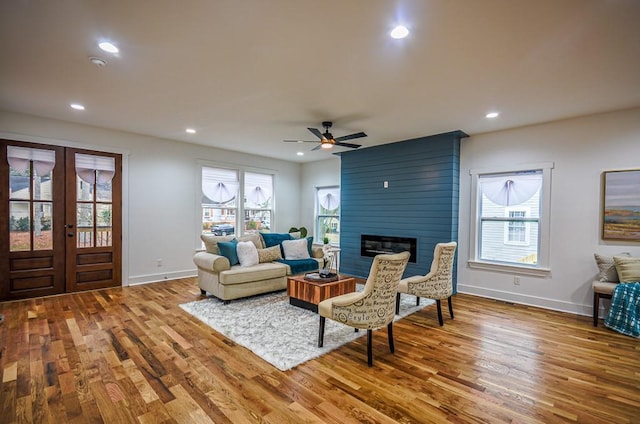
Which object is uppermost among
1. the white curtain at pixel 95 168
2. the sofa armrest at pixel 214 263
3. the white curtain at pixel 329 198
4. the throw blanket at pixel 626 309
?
the white curtain at pixel 95 168

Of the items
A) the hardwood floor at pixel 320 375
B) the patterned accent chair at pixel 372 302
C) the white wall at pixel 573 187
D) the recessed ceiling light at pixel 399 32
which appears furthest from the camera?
the white wall at pixel 573 187

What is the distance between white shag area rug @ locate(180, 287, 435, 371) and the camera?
2.94 m

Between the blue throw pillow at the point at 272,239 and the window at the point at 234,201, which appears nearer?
the blue throw pillow at the point at 272,239

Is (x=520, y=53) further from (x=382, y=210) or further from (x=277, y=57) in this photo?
(x=382, y=210)

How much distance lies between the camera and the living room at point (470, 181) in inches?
161

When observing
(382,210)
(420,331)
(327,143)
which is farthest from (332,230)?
(420,331)

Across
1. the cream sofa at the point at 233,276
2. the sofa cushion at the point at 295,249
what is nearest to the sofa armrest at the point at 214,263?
the cream sofa at the point at 233,276

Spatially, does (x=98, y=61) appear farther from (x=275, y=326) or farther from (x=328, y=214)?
(x=328, y=214)

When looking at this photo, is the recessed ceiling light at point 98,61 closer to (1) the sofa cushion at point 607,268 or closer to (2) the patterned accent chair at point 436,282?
(2) the patterned accent chair at point 436,282

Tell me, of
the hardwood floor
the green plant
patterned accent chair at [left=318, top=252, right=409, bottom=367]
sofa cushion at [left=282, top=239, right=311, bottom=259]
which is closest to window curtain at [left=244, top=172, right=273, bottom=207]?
the green plant

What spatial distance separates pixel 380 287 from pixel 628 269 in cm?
322

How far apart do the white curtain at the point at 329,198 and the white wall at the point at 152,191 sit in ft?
8.32

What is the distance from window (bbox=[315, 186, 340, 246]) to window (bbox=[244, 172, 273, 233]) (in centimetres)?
129

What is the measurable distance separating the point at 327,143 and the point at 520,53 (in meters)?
2.46
